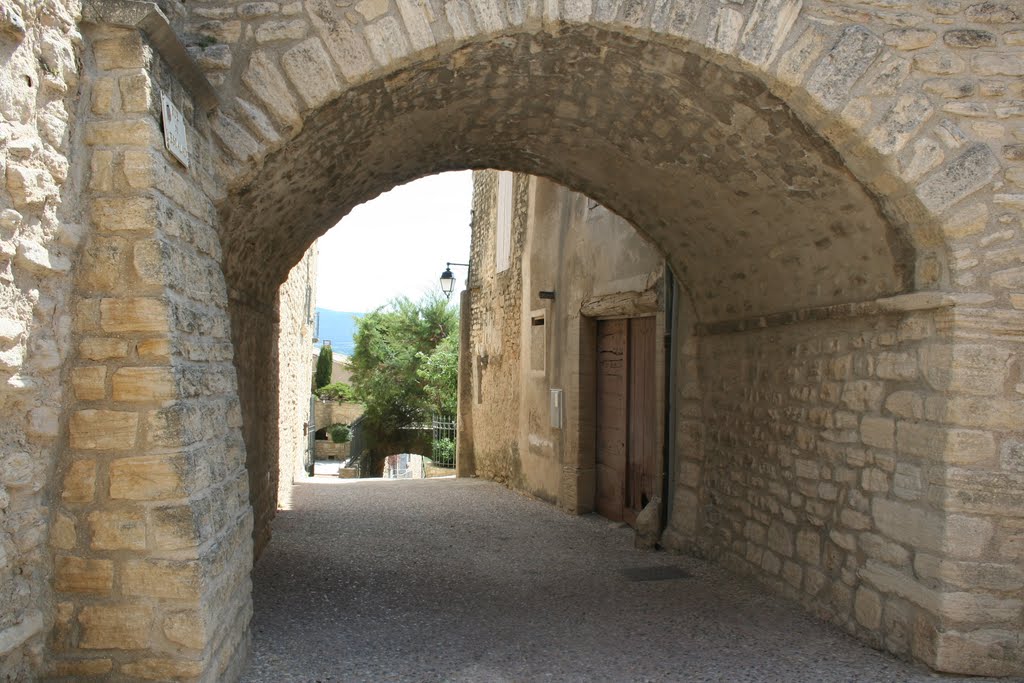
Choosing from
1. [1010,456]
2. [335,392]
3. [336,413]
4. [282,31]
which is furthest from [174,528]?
[335,392]

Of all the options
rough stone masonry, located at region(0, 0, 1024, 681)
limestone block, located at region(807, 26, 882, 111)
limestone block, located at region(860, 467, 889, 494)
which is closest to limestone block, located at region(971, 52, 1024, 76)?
rough stone masonry, located at region(0, 0, 1024, 681)

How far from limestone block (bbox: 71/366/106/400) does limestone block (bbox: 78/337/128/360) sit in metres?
0.05

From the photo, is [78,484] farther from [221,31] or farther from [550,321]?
[550,321]

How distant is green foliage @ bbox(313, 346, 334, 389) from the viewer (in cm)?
3319

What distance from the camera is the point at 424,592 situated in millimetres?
4945

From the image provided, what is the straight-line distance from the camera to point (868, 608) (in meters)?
3.92

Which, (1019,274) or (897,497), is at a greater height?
(1019,274)

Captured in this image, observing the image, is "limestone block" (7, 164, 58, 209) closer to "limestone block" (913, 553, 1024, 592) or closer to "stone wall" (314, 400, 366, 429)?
"limestone block" (913, 553, 1024, 592)

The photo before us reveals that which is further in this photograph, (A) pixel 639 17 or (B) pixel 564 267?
(B) pixel 564 267

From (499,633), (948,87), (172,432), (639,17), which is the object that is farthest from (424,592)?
(948,87)

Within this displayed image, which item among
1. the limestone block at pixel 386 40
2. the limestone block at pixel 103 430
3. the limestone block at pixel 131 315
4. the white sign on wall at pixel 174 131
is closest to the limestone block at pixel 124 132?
the white sign on wall at pixel 174 131

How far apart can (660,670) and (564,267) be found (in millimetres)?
5655

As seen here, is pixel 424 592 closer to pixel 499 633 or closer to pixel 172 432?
pixel 499 633

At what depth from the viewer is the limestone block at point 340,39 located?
329 cm
